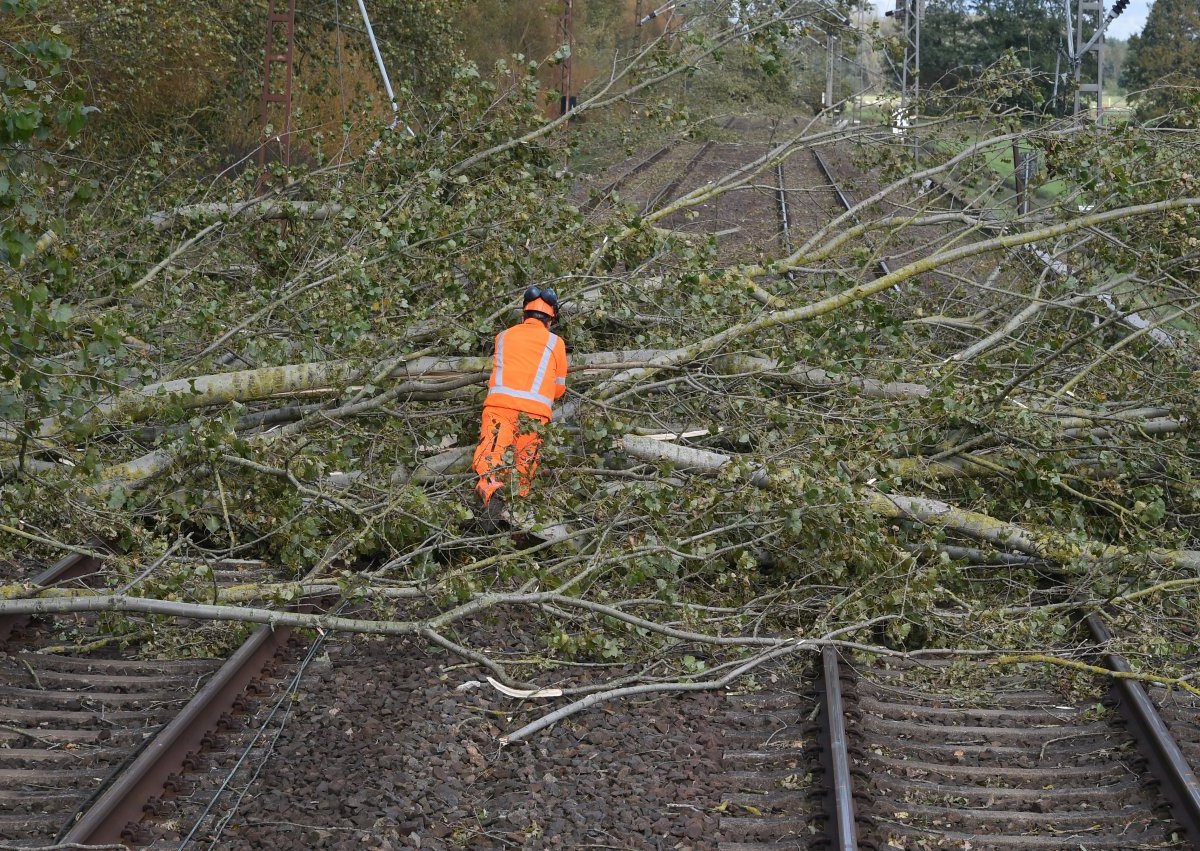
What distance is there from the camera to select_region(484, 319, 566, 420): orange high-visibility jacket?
7.55 meters

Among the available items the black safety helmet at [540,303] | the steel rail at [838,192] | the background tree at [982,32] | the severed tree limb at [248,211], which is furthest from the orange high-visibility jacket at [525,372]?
the background tree at [982,32]

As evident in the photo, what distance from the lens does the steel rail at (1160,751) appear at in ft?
15.7

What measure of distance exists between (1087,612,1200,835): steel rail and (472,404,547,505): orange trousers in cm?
313

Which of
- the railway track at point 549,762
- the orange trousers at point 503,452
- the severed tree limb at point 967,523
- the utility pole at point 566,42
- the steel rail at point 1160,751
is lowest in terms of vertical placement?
the railway track at point 549,762

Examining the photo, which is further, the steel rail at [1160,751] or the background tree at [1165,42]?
the background tree at [1165,42]

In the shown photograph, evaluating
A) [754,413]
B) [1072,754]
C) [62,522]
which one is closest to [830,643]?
[1072,754]

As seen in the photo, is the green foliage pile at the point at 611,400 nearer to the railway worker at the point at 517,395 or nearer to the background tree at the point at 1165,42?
the railway worker at the point at 517,395

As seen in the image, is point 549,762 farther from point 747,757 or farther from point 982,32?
point 982,32

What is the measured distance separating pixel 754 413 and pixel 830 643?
90.2 inches

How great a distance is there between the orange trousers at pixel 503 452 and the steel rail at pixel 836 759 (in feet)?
6.34

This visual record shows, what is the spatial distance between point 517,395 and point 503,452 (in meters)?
0.57

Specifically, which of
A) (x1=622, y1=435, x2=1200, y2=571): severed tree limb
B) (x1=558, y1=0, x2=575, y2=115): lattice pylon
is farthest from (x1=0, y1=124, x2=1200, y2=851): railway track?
(x1=558, y1=0, x2=575, y2=115): lattice pylon

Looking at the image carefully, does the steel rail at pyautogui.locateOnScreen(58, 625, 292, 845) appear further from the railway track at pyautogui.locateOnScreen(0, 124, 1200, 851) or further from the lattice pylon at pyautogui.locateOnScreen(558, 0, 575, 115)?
A: the lattice pylon at pyautogui.locateOnScreen(558, 0, 575, 115)

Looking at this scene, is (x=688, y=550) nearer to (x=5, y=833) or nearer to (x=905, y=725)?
(x=905, y=725)
